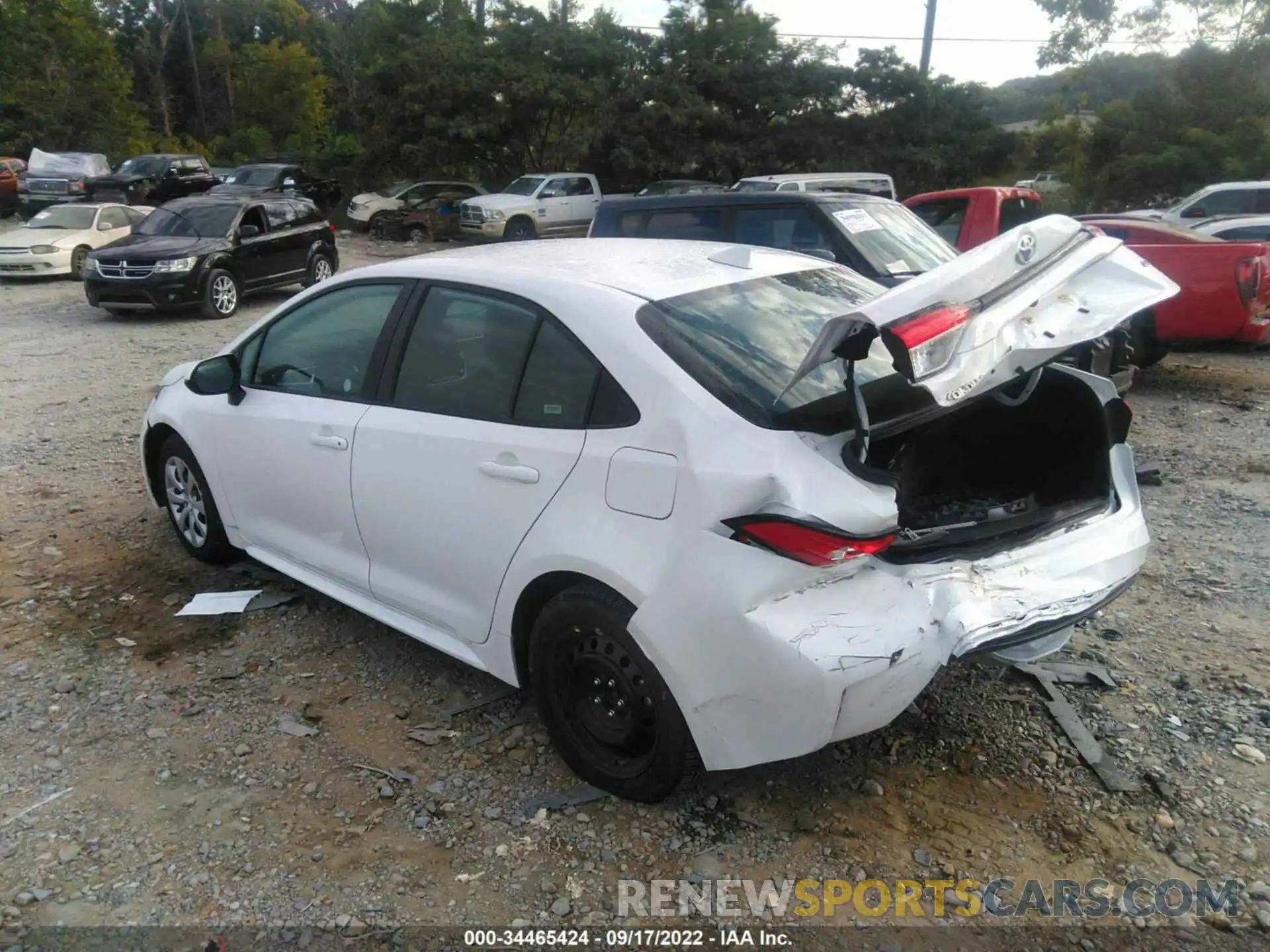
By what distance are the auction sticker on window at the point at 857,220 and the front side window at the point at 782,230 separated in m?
0.21

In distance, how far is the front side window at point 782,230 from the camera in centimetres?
739

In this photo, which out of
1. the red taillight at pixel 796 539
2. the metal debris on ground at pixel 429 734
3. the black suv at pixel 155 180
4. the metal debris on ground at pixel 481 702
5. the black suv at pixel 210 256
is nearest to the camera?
the red taillight at pixel 796 539

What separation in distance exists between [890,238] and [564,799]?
585 centimetres

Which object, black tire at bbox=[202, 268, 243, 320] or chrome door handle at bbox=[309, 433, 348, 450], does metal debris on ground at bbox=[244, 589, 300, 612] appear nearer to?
chrome door handle at bbox=[309, 433, 348, 450]

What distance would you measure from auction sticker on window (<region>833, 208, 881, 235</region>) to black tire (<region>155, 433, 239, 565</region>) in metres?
5.01

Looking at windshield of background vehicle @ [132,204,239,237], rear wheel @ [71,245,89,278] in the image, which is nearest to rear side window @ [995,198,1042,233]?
windshield of background vehicle @ [132,204,239,237]

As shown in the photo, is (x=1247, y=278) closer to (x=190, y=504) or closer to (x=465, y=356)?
(x=465, y=356)

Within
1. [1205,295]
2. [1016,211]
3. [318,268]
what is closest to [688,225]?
[1016,211]

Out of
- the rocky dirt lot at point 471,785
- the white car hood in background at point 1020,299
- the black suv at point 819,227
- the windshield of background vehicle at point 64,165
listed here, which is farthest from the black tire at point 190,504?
the windshield of background vehicle at point 64,165

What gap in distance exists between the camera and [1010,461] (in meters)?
3.54

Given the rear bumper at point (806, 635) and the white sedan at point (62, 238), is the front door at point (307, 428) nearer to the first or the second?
the rear bumper at point (806, 635)

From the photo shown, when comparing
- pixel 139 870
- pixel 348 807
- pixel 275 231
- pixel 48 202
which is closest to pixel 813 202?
pixel 348 807

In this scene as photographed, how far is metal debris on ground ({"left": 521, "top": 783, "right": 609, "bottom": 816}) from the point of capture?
3.01 metres

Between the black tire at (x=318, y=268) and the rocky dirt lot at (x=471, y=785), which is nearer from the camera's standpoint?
the rocky dirt lot at (x=471, y=785)
